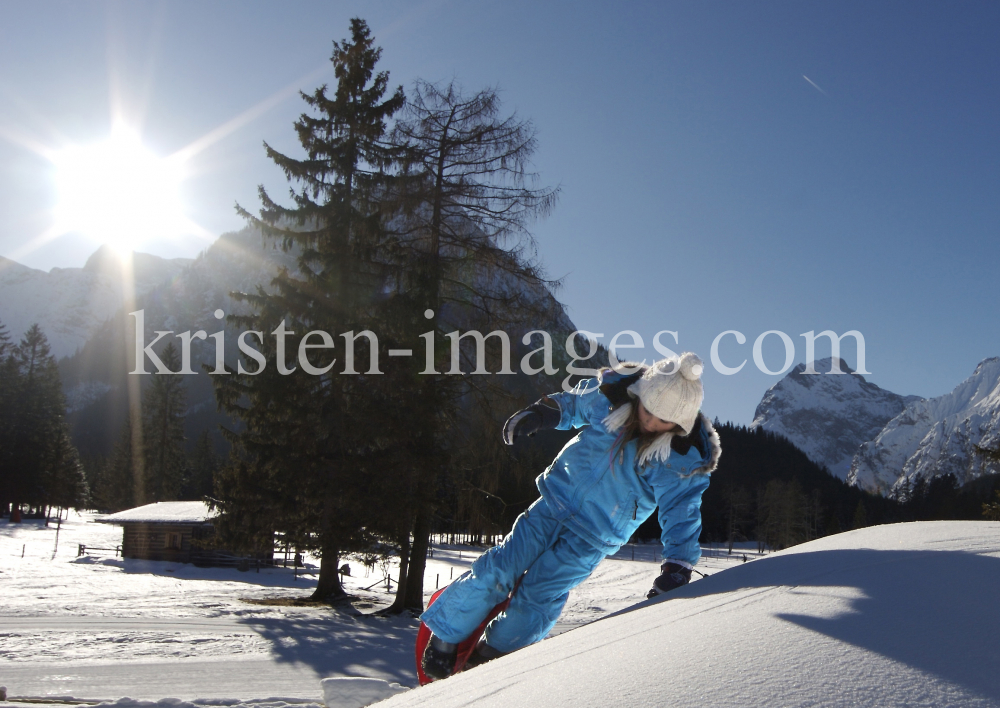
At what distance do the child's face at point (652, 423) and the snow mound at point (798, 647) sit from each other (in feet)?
2.35

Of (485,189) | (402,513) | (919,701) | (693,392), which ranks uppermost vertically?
(485,189)

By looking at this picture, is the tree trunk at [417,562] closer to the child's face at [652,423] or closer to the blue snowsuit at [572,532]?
the blue snowsuit at [572,532]

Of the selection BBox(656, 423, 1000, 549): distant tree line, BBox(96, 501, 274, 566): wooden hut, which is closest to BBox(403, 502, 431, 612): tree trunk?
BBox(96, 501, 274, 566): wooden hut

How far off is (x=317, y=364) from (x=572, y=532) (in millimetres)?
11449

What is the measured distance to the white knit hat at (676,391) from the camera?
2.53 metres

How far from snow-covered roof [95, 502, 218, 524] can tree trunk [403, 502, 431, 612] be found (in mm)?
16705

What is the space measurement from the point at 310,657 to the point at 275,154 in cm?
1026

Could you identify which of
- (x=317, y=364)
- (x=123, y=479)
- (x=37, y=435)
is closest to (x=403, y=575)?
(x=317, y=364)

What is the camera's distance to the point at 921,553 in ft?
6.02

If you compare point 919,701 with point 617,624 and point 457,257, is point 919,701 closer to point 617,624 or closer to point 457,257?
point 617,624

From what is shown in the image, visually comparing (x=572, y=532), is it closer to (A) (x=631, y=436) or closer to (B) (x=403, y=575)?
(A) (x=631, y=436)

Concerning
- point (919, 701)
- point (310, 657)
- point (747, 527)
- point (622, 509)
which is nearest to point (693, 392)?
point (622, 509)

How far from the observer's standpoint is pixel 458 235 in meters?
12.7

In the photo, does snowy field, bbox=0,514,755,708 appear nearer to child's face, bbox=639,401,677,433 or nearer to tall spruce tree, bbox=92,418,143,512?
child's face, bbox=639,401,677,433
